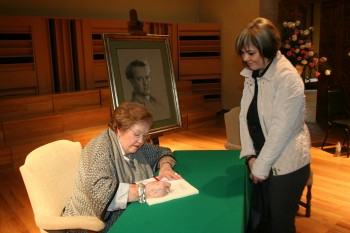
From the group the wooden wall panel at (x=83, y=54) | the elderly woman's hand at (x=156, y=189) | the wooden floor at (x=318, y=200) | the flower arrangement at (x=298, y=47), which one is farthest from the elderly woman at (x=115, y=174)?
the wooden wall panel at (x=83, y=54)

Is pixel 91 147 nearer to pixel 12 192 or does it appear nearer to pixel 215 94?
pixel 12 192

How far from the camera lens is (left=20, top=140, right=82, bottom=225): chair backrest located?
162 centimetres

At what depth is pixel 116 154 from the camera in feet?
5.59

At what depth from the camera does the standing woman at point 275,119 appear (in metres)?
1.50

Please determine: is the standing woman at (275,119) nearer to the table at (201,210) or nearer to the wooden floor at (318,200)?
the table at (201,210)

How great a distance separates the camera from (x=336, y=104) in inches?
196

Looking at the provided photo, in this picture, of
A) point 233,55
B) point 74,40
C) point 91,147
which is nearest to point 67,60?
point 74,40

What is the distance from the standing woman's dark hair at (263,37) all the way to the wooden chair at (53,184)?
1.11m

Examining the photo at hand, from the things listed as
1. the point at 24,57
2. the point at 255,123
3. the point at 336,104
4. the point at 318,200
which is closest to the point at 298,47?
the point at 336,104

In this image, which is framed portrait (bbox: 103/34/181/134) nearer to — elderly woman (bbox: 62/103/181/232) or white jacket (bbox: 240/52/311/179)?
elderly woman (bbox: 62/103/181/232)

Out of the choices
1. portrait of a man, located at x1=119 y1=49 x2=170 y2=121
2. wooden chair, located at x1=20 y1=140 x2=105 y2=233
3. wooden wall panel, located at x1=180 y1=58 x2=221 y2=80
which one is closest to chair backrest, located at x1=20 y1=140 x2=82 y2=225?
wooden chair, located at x1=20 y1=140 x2=105 y2=233

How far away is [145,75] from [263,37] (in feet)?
4.33

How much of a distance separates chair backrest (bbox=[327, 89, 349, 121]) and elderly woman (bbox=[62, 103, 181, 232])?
3.91 meters

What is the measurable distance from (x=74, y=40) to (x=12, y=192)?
341 centimetres
